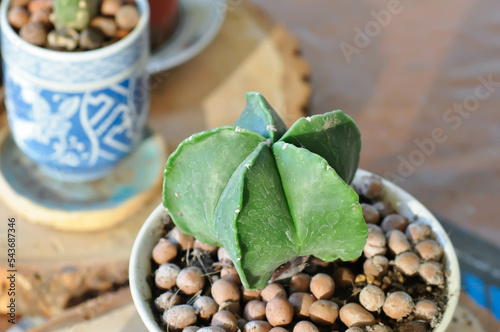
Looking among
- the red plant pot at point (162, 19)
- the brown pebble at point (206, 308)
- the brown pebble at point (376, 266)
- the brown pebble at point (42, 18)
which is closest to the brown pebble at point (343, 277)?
the brown pebble at point (376, 266)

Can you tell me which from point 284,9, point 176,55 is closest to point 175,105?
point 176,55

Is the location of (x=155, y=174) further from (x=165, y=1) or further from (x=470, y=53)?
(x=470, y=53)

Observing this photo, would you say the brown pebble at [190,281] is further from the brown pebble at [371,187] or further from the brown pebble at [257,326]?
the brown pebble at [371,187]

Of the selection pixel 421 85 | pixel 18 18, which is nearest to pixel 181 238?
pixel 18 18

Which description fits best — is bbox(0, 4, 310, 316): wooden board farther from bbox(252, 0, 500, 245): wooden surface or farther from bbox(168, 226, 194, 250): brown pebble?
bbox(168, 226, 194, 250): brown pebble

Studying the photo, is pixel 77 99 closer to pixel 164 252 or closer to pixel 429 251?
pixel 164 252

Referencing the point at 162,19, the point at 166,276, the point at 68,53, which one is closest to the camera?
the point at 166,276
